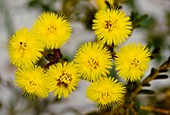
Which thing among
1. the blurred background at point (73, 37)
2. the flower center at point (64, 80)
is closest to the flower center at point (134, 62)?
the flower center at point (64, 80)

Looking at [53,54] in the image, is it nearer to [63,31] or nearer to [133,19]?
[63,31]

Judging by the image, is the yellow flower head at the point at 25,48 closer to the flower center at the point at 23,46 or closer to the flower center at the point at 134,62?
the flower center at the point at 23,46

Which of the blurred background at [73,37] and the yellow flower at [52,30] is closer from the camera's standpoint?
the yellow flower at [52,30]

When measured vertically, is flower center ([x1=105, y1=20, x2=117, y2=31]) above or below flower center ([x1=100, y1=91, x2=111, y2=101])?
above

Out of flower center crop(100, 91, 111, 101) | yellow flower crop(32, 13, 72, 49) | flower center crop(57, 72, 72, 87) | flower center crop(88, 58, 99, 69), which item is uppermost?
yellow flower crop(32, 13, 72, 49)

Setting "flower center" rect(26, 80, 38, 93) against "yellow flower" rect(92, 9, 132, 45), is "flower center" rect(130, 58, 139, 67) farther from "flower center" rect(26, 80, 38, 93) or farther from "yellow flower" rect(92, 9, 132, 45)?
"flower center" rect(26, 80, 38, 93)

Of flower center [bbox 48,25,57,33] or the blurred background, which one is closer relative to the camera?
flower center [bbox 48,25,57,33]

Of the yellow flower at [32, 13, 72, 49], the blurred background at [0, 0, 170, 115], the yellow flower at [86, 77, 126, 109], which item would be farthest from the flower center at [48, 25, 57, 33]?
the blurred background at [0, 0, 170, 115]

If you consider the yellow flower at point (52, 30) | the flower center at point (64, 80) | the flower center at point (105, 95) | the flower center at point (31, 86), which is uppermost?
the yellow flower at point (52, 30)
